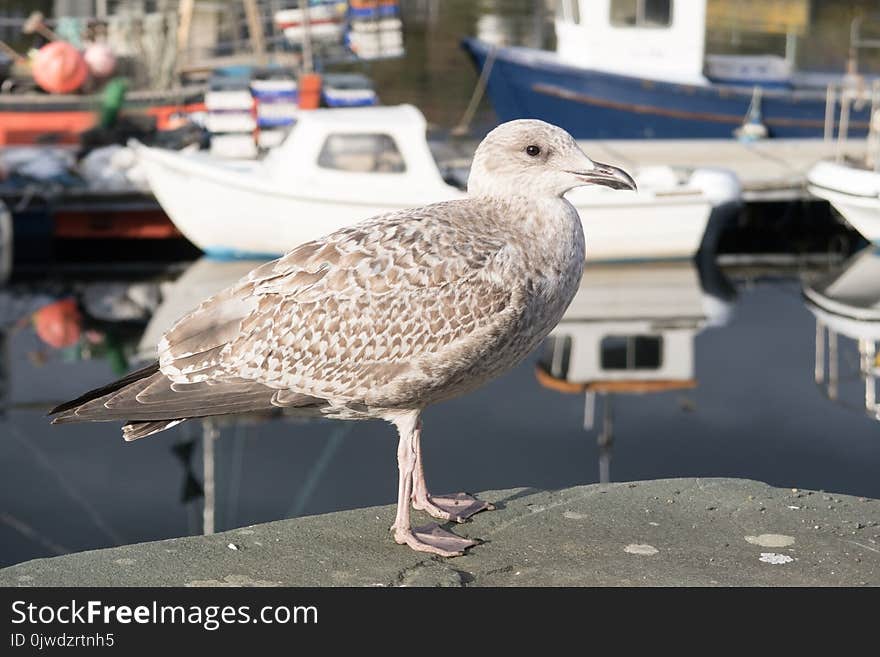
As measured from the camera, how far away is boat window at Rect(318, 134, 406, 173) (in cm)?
1784

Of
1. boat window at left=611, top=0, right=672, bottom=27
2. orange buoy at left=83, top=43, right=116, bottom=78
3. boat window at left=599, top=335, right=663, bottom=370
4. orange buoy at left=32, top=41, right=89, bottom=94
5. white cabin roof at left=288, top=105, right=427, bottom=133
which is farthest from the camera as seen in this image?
→ boat window at left=611, top=0, right=672, bottom=27

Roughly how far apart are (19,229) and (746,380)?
31.7ft

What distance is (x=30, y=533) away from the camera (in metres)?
11.7

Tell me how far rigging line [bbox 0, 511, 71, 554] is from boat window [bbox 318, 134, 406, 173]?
7120mm

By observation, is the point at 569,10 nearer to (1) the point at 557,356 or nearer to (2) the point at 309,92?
(2) the point at 309,92

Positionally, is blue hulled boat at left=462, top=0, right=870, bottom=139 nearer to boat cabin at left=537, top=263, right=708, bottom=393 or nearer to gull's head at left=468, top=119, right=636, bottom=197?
boat cabin at left=537, top=263, right=708, bottom=393

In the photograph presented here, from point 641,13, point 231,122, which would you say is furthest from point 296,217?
point 641,13

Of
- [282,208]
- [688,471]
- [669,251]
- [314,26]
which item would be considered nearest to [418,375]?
[688,471]

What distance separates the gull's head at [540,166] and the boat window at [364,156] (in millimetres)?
11977

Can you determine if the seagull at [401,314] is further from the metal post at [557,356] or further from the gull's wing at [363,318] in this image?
the metal post at [557,356]

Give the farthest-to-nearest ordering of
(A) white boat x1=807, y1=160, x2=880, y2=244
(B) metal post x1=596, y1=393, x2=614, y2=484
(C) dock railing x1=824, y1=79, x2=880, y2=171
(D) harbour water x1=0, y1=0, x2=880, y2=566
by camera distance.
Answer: (C) dock railing x1=824, y1=79, x2=880, y2=171 < (A) white boat x1=807, y1=160, x2=880, y2=244 < (B) metal post x1=596, y1=393, x2=614, y2=484 < (D) harbour water x1=0, y1=0, x2=880, y2=566

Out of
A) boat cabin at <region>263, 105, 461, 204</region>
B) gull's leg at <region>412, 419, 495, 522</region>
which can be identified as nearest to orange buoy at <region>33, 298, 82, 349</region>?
boat cabin at <region>263, 105, 461, 204</region>

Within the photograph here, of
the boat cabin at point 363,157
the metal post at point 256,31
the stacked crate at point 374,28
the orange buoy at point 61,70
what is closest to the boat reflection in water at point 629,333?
the boat cabin at point 363,157

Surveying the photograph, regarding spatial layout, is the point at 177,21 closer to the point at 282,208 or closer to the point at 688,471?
the point at 282,208
